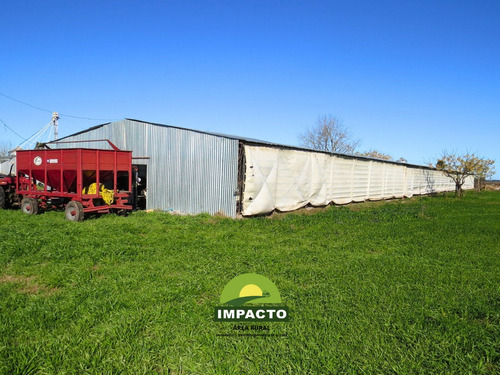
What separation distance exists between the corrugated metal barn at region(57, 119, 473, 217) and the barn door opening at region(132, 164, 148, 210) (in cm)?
8

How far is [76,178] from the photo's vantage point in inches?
464

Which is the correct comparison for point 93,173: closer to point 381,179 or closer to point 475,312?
point 475,312

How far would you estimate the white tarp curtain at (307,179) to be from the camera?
1309cm

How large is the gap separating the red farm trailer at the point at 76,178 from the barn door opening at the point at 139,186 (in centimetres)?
130

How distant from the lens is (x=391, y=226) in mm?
12172

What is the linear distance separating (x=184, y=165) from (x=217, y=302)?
963 centimetres

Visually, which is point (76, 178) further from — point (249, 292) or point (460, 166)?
point (460, 166)

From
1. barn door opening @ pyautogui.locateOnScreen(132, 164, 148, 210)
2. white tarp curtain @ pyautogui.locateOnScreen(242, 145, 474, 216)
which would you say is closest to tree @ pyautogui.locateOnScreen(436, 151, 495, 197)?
white tarp curtain @ pyautogui.locateOnScreen(242, 145, 474, 216)

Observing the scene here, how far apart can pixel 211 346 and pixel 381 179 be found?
23.3 metres

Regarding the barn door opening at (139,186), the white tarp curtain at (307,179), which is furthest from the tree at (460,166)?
the barn door opening at (139,186)

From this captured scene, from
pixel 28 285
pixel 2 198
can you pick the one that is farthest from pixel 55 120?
pixel 28 285

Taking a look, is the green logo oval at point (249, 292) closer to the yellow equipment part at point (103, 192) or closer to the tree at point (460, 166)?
the yellow equipment part at point (103, 192)

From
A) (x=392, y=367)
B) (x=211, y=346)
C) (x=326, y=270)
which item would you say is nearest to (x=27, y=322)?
(x=211, y=346)

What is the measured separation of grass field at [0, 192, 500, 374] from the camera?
342 cm
